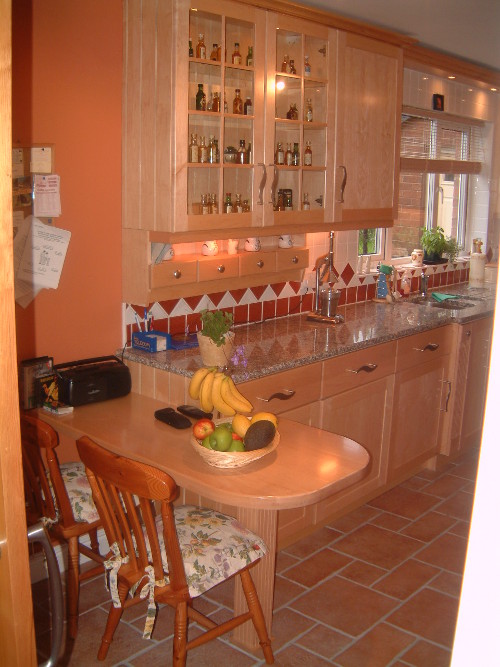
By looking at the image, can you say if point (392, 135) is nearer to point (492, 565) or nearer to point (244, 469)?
point (244, 469)

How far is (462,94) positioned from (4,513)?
490 cm

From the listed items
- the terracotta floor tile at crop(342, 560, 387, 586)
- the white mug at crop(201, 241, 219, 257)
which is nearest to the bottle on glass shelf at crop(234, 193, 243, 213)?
the white mug at crop(201, 241, 219, 257)

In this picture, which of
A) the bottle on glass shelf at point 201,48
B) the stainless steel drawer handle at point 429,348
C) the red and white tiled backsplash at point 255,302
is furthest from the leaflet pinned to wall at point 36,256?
the stainless steel drawer handle at point 429,348

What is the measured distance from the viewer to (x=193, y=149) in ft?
10.2

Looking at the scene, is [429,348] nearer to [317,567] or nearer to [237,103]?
[317,567]

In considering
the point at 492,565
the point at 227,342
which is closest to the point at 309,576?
the point at 227,342

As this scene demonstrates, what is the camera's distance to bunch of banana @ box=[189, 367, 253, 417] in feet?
8.55

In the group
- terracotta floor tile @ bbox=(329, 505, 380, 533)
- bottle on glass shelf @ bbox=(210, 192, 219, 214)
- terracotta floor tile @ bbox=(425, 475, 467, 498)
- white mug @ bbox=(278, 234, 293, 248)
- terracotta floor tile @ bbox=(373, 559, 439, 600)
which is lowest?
terracotta floor tile @ bbox=(373, 559, 439, 600)

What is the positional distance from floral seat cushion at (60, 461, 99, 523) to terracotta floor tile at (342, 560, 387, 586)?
1.23 m

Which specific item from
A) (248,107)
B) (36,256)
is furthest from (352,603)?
(248,107)

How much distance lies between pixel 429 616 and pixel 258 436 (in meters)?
1.26

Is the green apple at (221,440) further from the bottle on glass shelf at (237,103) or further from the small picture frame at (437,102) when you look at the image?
the small picture frame at (437,102)

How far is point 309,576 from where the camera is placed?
10.6 feet

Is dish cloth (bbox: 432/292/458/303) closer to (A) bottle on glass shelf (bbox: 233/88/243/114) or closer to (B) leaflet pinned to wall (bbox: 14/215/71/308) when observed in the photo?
(A) bottle on glass shelf (bbox: 233/88/243/114)
